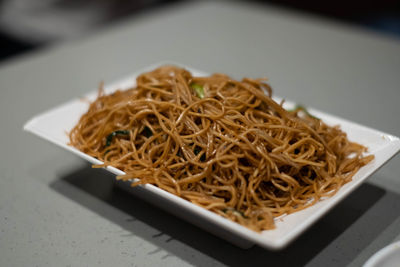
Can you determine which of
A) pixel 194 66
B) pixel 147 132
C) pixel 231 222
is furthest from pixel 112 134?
pixel 194 66

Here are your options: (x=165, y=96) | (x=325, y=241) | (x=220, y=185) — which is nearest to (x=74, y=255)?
(x=220, y=185)

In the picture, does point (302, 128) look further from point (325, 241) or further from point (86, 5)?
point (86, 5)

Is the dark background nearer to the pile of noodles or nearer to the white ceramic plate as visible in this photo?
the white ceramic plate

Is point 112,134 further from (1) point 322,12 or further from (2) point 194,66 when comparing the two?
(1) point 322,12

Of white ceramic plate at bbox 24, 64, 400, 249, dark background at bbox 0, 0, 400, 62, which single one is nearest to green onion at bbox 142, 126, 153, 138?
white ceramic plate at bbox 24, 64, 400, 249

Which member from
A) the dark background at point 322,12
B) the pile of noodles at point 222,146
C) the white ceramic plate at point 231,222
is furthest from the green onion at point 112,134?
the dark background at point 322,12

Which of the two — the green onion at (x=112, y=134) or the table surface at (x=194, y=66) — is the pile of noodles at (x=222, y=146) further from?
the table surface at (x=194, y=66)
